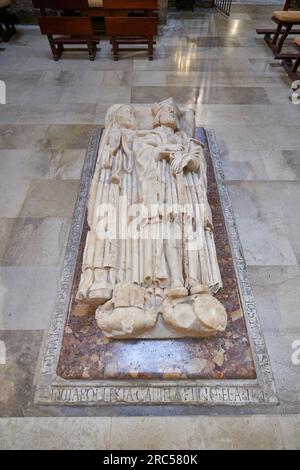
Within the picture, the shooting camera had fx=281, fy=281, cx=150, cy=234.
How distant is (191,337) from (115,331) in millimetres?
618

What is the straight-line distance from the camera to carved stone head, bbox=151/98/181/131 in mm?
3141

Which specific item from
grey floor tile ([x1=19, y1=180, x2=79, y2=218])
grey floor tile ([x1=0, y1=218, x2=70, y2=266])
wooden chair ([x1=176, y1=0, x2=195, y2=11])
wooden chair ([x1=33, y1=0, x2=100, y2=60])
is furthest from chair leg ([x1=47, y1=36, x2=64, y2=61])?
grey floor tile ([x1=0, y1=218, x2=70, y2=266])

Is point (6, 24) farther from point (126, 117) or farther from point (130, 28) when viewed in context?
point (126, 117)

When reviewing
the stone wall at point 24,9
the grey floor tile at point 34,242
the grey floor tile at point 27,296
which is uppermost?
the stone wall at point 24,9

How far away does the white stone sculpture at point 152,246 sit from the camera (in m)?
2.04

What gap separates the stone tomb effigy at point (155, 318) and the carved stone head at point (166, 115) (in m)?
0.72

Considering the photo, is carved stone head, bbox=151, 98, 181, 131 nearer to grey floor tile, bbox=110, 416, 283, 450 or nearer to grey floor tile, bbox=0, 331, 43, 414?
grey floor tile, bbox=0, 331, 43, 414

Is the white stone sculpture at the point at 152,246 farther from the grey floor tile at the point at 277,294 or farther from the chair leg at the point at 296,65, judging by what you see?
the chair leg at the point at 296,65

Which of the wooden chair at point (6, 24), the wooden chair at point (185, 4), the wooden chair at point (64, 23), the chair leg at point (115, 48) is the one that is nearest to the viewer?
the wooden chair at point (64, 23)

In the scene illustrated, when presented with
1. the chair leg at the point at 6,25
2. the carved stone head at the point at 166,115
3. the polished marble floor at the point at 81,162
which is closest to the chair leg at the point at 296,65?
the polished marble floor at the point at 81,162

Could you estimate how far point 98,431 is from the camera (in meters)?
2.14

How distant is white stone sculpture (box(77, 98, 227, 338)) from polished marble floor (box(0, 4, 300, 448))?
2.63ft

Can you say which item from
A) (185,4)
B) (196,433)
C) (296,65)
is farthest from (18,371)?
(185,4)

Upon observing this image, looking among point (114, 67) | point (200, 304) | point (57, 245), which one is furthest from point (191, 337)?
point (114, 67)
